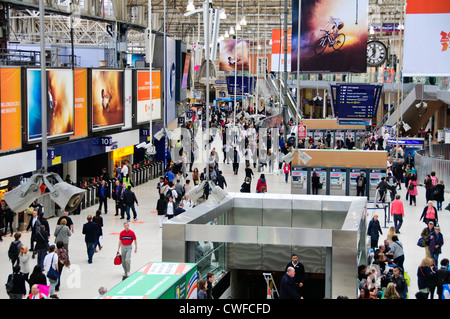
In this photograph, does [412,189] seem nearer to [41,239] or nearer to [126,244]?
[126,244]

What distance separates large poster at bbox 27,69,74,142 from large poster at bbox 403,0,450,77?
10201 millimetres

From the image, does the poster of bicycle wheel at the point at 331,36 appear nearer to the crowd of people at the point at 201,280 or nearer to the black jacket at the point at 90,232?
the crowd of people at the point at 201,280

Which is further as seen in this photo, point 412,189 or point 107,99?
point 107,99

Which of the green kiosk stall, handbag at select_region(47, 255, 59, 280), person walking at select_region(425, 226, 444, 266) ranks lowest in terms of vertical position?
handbag at select_region(47, 255, 59, 280)

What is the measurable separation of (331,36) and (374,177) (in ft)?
18.7

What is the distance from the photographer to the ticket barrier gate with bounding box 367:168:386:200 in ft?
84.0

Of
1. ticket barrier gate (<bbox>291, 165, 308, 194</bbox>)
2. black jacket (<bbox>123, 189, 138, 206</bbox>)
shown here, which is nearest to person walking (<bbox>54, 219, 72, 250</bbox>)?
black jacket (<bbox>123, 189, 138, 206</bbox>)

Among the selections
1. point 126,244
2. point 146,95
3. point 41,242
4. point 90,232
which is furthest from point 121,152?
point 126,244

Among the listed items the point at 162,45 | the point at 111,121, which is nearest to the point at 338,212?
the point at 111,121

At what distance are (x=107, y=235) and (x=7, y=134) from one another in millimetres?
3745

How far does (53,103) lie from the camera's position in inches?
864

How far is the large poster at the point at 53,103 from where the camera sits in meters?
20.4

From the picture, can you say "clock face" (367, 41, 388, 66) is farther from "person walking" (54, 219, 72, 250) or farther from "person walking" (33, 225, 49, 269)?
"person walking" (33, 225, 49, 269)
